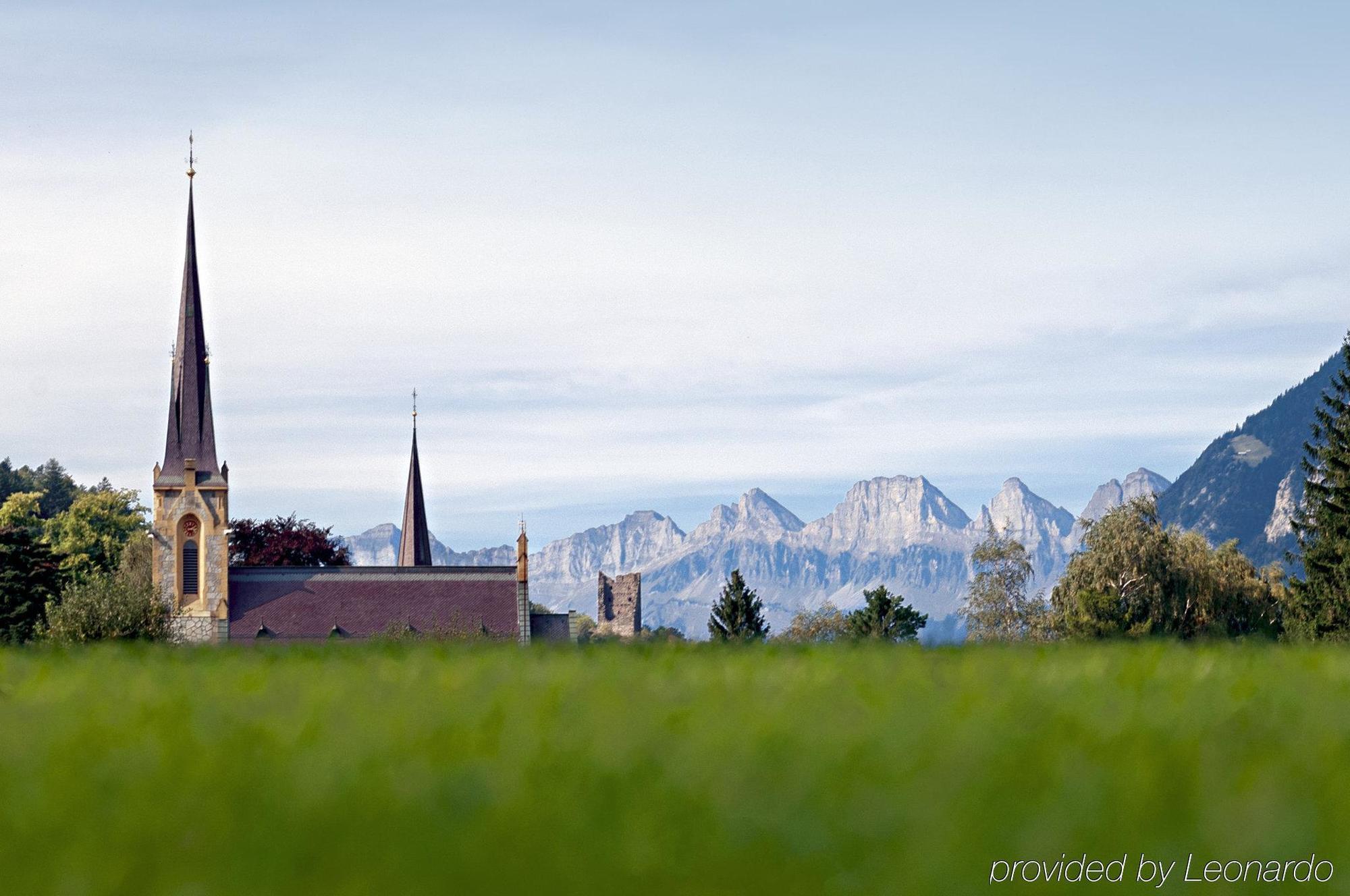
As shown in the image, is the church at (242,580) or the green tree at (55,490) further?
the green tree at (55,490)

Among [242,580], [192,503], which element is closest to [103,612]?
[192,503]

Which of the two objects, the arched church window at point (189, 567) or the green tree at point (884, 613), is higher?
the arched church window at point (189, 567)

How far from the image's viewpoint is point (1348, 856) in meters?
4.96

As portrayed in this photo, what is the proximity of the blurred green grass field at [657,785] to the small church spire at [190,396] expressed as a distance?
116956mm

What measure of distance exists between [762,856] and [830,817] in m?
0.35

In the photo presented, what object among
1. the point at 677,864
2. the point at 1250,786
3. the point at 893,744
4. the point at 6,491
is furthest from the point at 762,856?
the point at 6,491

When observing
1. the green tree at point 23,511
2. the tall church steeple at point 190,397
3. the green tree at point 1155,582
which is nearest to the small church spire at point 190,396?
the tall church steeple at point 190,397

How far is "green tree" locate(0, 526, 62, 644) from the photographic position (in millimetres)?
75000

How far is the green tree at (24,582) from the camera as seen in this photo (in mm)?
75000

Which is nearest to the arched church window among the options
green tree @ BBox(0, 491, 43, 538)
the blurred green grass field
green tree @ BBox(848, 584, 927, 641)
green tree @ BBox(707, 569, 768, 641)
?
green tree @ BBox(0, 491, 43, 538)

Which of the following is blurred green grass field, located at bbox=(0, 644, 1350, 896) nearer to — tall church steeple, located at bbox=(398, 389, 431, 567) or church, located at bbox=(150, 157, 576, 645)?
church, located at bbox=(150, 157, 576, 645)

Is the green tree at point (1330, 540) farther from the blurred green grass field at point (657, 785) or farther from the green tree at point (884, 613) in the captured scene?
the blurred green grass field at point (657, 785)

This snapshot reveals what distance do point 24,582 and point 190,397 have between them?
148 feet

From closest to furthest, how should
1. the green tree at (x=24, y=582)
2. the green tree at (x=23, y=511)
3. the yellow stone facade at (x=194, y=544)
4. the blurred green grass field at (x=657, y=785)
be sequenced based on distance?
the blurred green grass field at (x=657, y=785)
the green tree at (x=24, y=582)
the yellow stone facade at (x=194, y=544)
the green tree at (x=23, y=511)
